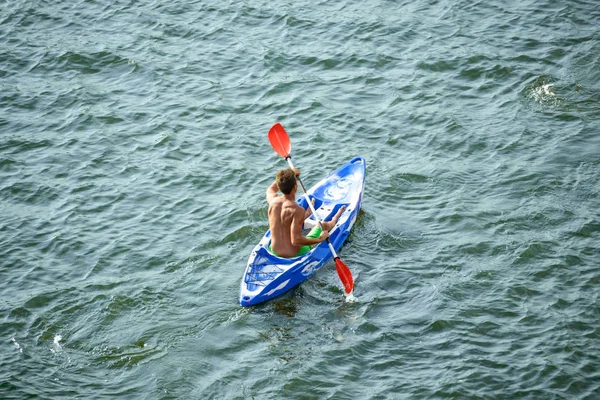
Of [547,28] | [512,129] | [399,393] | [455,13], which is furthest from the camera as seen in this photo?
[455,13]

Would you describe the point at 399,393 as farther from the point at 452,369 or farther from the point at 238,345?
the point at 238,345

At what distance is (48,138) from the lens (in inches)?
523

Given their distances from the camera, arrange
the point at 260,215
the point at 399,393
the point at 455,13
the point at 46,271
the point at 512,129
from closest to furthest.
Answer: the point at 399,393
the point at 46,271
the point at 260,215
the point at 512,129
the point at 455,13

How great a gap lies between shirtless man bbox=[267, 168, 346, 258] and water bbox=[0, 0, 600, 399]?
55cm

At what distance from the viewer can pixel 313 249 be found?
389 inches

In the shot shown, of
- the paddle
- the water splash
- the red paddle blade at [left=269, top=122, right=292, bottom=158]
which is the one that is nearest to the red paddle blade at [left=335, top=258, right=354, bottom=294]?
the paddle

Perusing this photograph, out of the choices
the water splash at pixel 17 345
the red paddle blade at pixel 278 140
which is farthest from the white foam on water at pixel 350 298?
the water splash at pixel 17 345

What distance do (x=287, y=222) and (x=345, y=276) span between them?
3.46ft

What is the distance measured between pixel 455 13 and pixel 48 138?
9.06m

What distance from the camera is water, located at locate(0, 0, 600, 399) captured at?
852 cm

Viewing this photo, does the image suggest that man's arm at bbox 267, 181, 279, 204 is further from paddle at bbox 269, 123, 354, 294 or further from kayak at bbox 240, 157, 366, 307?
kayak at bbox 240, 157, 366, 307

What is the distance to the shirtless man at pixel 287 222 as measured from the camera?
9.47 m

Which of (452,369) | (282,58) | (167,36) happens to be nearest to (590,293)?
(452,369)

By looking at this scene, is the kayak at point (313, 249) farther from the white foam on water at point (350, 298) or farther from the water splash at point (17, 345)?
the water splash at point (17, 345)
